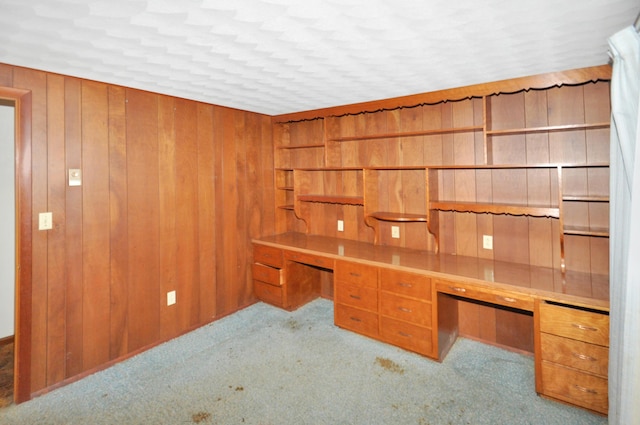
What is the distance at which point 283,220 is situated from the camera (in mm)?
4027

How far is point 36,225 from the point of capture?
2199 millimetres

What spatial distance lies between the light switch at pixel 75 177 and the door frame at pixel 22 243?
0.23 m

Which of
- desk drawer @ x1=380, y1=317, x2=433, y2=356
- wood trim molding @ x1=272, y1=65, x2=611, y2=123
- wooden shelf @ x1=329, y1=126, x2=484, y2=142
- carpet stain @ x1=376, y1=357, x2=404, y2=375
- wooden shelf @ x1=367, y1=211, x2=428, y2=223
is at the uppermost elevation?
wood trim molding @ x1=272, y1=65, x2=611, y2=123

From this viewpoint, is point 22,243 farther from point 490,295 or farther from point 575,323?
point 575,323

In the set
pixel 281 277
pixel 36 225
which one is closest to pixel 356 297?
pixel 281 277

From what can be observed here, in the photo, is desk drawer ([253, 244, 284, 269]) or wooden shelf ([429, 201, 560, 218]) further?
desk drawer ([253, 244, 284, 269])

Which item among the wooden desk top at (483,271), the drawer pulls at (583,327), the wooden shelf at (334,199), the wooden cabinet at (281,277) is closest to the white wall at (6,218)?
the wooden cabinet at (281,277)

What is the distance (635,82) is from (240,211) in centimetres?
309

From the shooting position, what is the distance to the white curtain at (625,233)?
55.9 inches

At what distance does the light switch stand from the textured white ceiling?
66 centimetres

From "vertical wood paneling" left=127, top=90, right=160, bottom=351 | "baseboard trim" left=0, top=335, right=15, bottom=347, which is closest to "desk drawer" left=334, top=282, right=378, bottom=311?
"vertical wood paneling" left=127, top=90, right=160, bottom=351

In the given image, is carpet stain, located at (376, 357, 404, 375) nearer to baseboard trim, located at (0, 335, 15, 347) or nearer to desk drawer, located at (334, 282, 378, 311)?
desk drawer, located at (334, 282, 378, 311)

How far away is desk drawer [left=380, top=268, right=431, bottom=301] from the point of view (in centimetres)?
250

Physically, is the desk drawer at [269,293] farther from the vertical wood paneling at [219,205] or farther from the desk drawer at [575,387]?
the desk drawer at [575,387]
